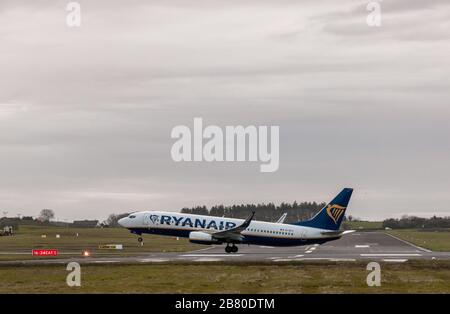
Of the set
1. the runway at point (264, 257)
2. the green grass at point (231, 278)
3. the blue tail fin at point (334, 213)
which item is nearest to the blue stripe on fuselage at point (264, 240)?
the runway at point (264, 257)

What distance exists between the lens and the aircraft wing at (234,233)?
81062mm

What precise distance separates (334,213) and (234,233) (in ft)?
34.5

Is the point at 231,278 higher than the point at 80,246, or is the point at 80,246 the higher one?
the point at 80,246

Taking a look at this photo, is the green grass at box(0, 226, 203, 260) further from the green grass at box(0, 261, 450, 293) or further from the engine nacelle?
the green grass at box(0, 261, 450, 293)

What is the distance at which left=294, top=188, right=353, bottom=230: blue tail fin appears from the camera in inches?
3297

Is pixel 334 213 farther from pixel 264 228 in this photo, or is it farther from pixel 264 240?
pixel 264 240

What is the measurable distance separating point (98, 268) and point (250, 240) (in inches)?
1073

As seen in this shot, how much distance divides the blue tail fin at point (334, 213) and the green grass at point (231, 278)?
63.0 feet

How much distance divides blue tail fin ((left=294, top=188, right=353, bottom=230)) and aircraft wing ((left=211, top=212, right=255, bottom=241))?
7.54m

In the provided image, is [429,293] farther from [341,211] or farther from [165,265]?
[341,211]

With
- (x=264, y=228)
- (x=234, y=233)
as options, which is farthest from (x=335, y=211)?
(x=234, y=233)

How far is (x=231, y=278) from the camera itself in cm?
5128
